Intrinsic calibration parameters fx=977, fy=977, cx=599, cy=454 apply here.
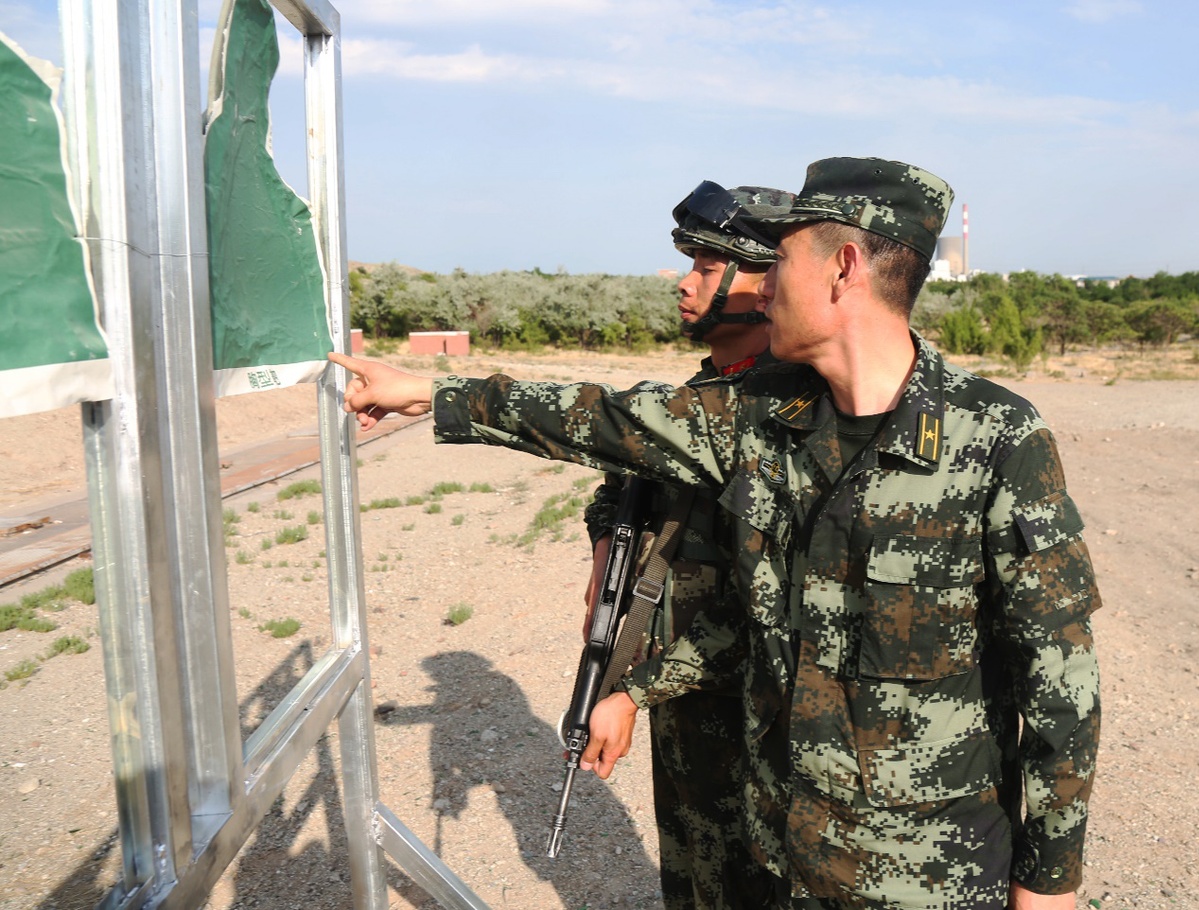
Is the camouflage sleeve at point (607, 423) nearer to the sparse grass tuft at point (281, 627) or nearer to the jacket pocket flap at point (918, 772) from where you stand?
the jacket pocket flap at point (918, 772)

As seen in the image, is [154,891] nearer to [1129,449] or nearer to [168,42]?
[168,42]

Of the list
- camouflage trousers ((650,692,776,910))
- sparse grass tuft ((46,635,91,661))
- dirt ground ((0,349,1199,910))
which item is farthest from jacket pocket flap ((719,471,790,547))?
sparse grass tuft ((46,635,91,661))

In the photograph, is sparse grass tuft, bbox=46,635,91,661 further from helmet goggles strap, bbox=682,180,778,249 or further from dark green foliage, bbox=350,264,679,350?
dark green foliage, bbox=350,264,679,350

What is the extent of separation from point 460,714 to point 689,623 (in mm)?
2371

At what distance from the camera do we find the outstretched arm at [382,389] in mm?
1790

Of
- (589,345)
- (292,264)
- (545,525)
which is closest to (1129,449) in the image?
(545,525)

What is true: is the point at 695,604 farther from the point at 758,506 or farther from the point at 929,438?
the point at 929,438

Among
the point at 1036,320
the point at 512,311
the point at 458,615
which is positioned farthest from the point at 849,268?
the point at 512,311

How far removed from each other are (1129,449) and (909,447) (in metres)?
10.5

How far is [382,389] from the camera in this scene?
5.88ft

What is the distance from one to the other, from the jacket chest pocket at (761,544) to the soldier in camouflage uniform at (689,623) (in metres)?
0.29

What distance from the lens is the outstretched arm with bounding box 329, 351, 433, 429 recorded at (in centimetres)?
179

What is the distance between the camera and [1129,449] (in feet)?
35.0

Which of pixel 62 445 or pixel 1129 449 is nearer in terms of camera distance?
pixel 62 445
